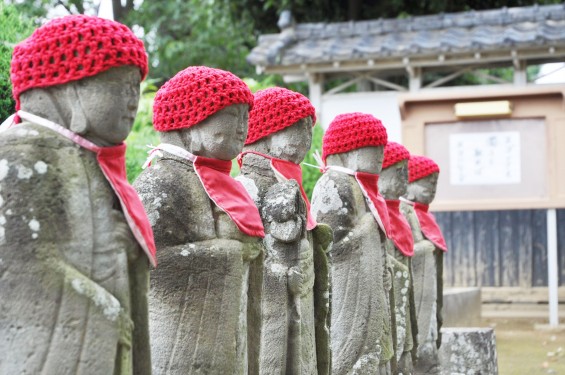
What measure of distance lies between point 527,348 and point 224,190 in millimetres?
8703

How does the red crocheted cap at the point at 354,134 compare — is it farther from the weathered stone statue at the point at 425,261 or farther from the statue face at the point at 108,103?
the statue face at the point at 108,103

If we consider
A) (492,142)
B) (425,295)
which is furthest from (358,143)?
(492,142)

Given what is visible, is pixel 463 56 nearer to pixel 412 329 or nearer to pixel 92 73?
pixel 412 329

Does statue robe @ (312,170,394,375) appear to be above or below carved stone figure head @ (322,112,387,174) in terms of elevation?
below

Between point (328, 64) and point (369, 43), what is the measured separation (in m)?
0.75

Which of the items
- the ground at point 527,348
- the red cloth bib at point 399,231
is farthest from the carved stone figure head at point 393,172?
the ground at point 527,348

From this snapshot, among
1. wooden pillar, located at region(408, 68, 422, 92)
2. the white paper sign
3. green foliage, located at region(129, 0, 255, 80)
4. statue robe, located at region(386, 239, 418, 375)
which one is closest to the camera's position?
statue robe, located at region(386, 239, 418, 375)

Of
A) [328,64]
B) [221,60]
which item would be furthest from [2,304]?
[221,60]

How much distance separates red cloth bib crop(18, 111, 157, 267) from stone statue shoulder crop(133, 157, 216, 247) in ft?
1.96

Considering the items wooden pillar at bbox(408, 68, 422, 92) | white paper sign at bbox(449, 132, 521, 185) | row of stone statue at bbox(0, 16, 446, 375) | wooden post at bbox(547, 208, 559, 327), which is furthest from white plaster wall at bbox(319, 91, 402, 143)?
row of stone statue at bbox(0, 16, 446, 375)

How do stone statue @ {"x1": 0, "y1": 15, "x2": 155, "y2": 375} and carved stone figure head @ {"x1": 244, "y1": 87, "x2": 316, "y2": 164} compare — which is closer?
stone statue @ {"x1": 0, "y1": 15, "x2": 155, "y2": 375}

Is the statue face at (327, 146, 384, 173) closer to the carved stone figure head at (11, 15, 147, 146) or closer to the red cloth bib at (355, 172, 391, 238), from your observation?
the red cloth bib at (355, 172, 391, 238)

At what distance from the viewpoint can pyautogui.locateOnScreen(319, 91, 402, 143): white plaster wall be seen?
1413 cm

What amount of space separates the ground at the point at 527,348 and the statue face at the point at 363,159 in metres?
4.85
